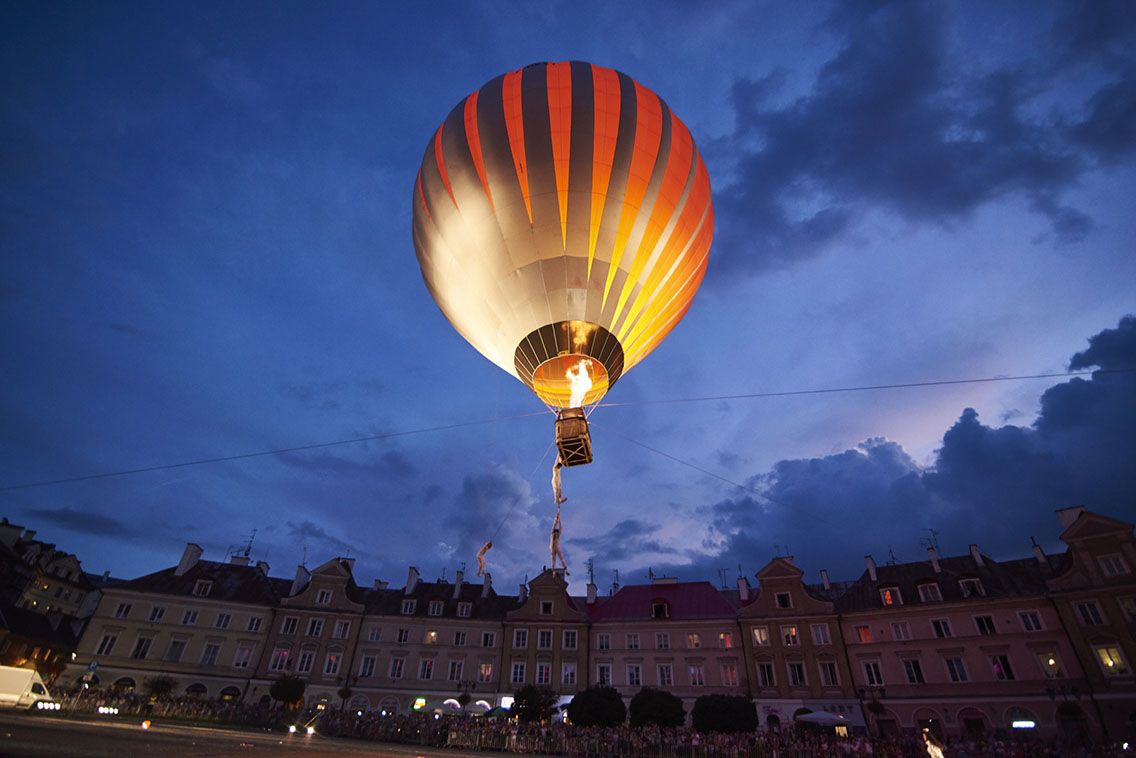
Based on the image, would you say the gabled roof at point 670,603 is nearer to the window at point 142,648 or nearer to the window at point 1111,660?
the window at point 1111,660

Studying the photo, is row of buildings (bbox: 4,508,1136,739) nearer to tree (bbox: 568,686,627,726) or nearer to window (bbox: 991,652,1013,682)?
window (bbox: 991,652,1013,682)

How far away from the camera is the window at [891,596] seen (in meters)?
34.9

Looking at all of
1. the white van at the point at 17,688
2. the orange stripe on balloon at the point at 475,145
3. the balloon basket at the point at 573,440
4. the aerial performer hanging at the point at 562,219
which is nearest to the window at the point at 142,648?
the white van at the point at 17,688

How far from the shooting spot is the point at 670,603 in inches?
1599

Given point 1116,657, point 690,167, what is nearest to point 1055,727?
point 1116,657

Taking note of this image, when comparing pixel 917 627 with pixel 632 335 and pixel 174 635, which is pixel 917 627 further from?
pixel 174 635

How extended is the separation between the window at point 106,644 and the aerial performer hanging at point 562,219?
133 feet

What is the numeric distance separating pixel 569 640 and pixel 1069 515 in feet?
104

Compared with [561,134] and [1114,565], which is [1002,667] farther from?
[561,134]

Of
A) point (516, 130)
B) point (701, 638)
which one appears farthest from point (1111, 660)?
point (516, 130)

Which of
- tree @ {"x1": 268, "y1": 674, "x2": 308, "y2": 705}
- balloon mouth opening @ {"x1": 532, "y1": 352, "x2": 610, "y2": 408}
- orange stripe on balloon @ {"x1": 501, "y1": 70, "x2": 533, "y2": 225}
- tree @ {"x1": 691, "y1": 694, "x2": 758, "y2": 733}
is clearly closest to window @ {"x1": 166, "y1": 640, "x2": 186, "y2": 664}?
tree @ {"x1": 268, "y1": 674, "x2": 308, "y2": 705}

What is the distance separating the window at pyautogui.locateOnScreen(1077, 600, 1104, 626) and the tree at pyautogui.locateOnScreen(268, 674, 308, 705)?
143 ft

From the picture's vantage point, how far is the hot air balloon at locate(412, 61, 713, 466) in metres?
13.5

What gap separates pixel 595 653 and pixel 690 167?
114 feet
